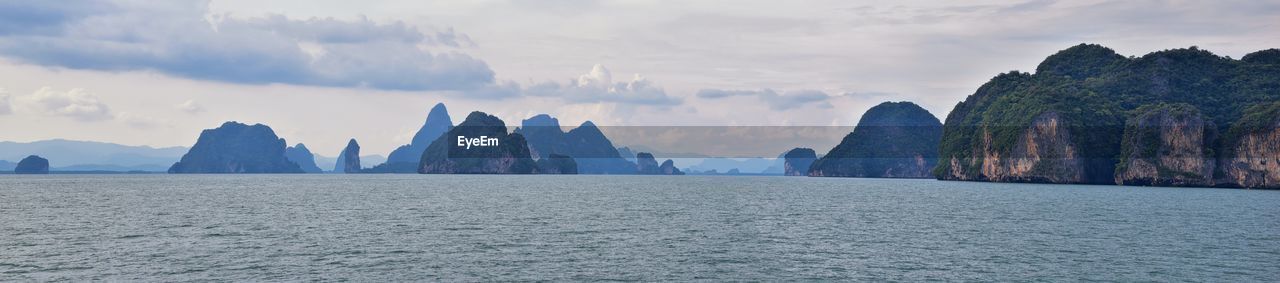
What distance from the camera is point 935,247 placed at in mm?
62375

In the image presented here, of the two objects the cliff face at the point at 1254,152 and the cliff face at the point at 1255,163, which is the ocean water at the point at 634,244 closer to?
the cliff face at the point at 1255,163

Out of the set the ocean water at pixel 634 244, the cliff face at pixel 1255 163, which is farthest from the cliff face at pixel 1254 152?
the ocean water at pixel 634 244

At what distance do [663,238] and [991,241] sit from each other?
77.5 ft

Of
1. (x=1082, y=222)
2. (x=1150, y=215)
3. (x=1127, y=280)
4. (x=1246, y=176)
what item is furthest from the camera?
(x=1246, y=176)

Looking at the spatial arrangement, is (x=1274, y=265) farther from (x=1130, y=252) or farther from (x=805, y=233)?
(x=805, y=233)

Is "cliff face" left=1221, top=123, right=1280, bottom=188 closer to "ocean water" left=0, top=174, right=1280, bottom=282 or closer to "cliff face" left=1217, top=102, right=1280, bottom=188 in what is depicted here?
"cliff face" left=1217, top=102, right=1280, bottom=188

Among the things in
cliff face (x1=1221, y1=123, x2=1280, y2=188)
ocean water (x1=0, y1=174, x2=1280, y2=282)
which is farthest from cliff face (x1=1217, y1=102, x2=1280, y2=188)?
ocean water (x1=0, y1=174, x2=1280, y2=282)

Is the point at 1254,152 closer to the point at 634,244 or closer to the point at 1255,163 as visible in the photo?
the point at 1255,163

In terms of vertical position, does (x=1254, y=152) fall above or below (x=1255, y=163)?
above

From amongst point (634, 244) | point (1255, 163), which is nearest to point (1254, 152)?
point (1255, 163)

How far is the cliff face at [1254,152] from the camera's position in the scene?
18575 cm

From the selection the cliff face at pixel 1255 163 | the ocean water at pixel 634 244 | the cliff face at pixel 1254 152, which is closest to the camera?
the ocean water at pixel 634 244

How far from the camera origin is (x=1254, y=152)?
623 ft

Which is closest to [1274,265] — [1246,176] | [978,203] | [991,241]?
[991,241]
